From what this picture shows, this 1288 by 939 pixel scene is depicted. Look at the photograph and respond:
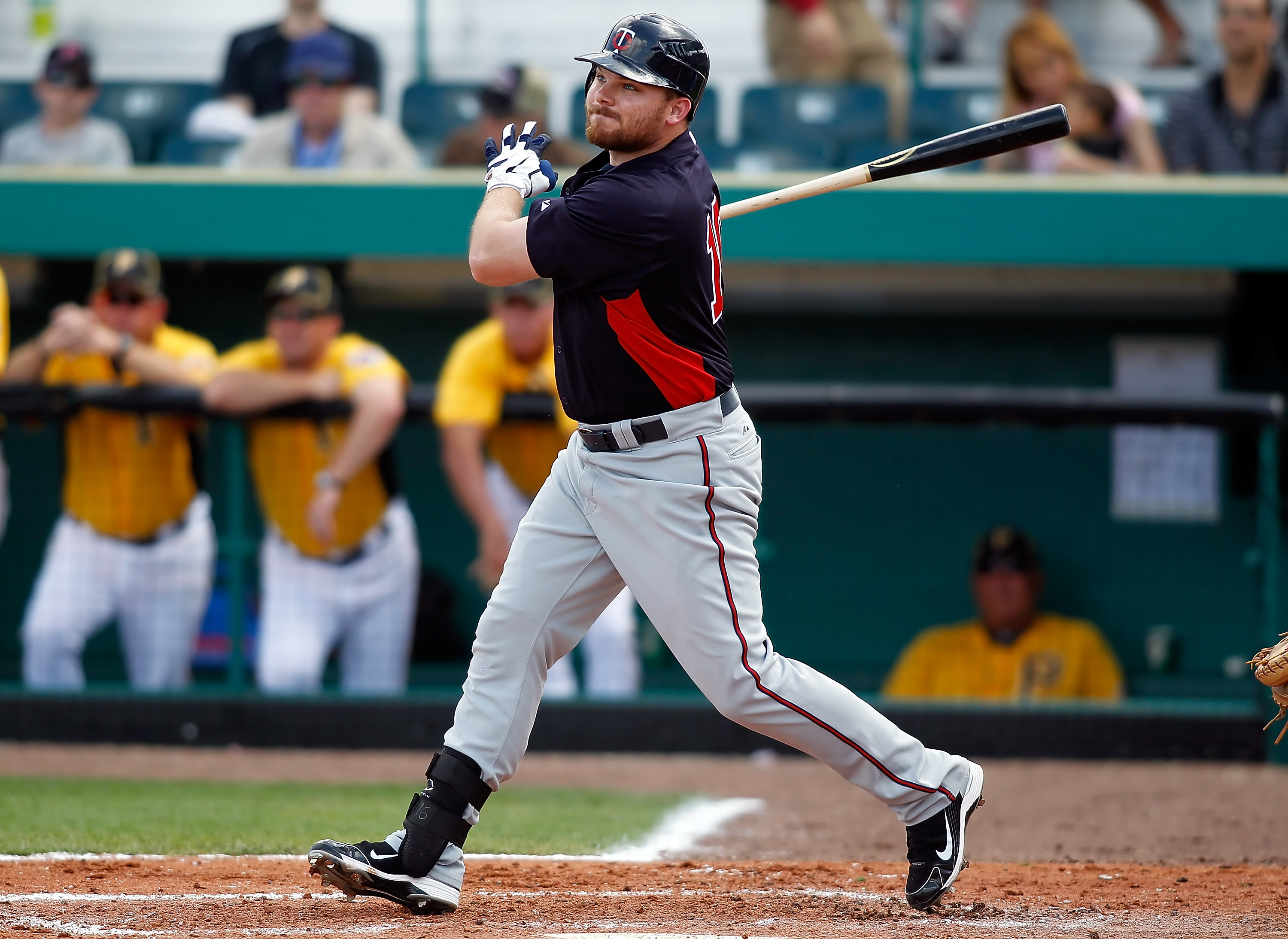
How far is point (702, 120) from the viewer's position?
23.9 ft

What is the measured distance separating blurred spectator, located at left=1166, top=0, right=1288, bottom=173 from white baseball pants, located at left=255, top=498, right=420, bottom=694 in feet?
11.4

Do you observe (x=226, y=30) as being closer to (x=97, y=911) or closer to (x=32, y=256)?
(x=32, y=256)

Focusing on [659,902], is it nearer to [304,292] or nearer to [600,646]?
[600,646]

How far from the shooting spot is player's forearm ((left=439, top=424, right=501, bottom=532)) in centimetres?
561

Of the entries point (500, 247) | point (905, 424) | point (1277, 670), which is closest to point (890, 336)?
point (905, 424)

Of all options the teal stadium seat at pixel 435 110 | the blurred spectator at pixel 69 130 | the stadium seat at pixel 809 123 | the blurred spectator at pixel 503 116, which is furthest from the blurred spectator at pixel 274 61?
the stadium seat at pixel 809 123

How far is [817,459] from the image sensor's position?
19.7 ft

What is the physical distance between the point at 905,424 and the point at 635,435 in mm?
2831

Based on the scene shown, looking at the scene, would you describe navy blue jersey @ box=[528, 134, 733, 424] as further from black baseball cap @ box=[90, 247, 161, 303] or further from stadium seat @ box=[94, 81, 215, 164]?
stadium seat @ box=[94, 81, 215, 164]

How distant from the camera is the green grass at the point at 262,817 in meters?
3.91

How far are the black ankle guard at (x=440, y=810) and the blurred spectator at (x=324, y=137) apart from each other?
406 cm

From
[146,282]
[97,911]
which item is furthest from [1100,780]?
[146,282]

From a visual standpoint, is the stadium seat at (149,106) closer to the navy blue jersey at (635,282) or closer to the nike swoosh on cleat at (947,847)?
the navy blue jersey at (635,282)

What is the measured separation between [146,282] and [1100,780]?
3.73 metres
